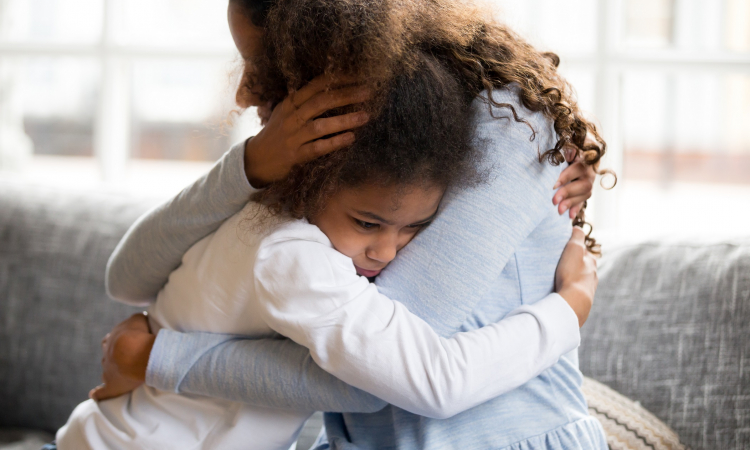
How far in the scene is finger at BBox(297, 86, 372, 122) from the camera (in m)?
0.80

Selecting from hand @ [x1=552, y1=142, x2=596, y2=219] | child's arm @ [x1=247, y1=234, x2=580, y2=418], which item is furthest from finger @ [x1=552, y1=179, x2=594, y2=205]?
child's arm @ [x1=247, y1=234, x2=580, y2=418]

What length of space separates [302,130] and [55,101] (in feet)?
7.58

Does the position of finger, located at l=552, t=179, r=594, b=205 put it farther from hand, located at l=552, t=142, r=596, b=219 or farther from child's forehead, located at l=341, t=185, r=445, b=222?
child's forehead, located at l=341, t=185, r=445, b=222

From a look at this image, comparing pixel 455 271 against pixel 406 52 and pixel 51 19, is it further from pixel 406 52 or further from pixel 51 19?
pixel 51 19

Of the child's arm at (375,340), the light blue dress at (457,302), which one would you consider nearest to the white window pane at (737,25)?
the light blue dress at (457,302)

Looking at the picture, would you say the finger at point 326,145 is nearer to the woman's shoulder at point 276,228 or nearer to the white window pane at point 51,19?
the woman's shoulder at point 276,228

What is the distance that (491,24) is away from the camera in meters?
0.95

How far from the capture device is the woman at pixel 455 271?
834mm

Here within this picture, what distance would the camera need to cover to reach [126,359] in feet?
3.30

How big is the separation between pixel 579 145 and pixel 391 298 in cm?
35

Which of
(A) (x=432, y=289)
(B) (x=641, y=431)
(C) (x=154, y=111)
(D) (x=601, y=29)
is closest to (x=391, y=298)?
(A) (x=432, y=289)

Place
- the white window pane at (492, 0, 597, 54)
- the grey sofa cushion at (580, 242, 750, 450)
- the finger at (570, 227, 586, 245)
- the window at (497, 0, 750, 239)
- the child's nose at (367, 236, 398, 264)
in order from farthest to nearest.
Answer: the white window pane at (492, 0, 597, 54) < the window at (497, 0, 750, 239) < the grey sofa cushion at (580, 242, 750, 450) < the finger at (570, 227, 586, 245) < the child's nose at (367, 236, 398, 264)

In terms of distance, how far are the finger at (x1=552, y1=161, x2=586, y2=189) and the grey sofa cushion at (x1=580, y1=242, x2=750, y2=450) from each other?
472 millimetres

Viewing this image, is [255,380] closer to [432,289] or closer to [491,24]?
[432,289]
